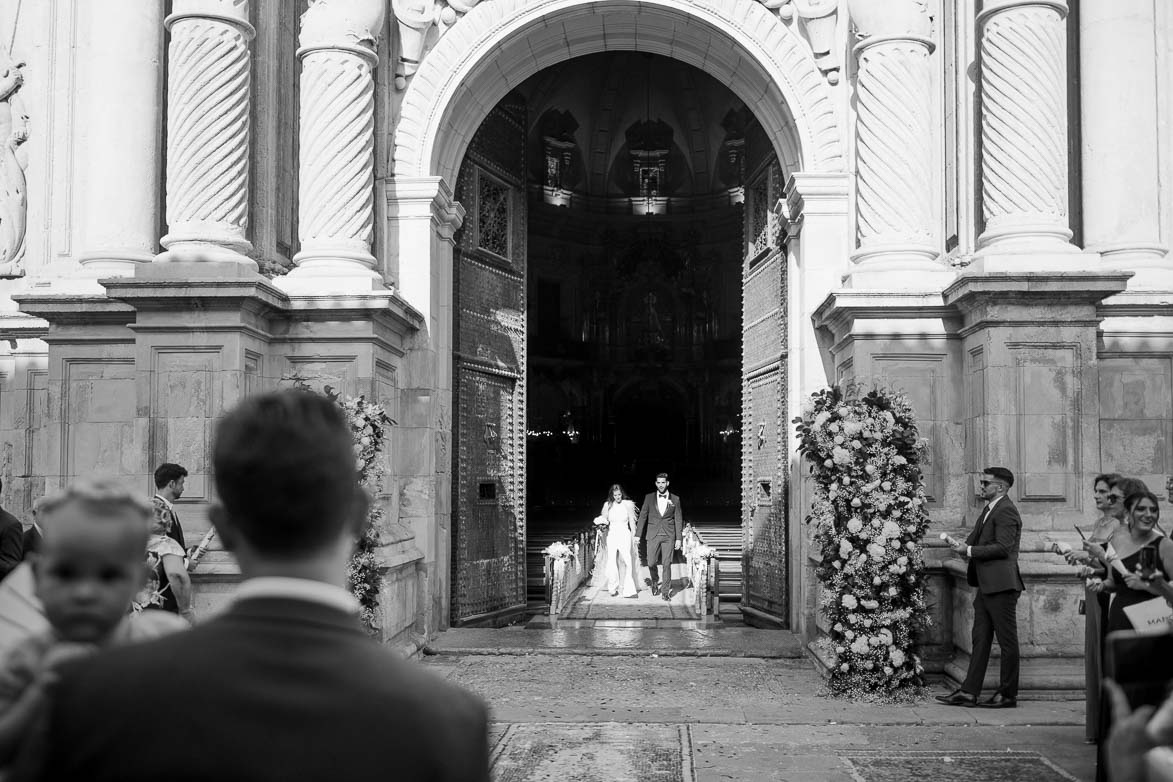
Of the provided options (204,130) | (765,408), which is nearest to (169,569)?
(204,130)

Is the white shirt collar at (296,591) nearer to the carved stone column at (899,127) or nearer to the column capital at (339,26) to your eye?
the carved stone column at (899,127)

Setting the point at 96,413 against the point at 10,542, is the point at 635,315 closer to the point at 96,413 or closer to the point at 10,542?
the point at 96,413

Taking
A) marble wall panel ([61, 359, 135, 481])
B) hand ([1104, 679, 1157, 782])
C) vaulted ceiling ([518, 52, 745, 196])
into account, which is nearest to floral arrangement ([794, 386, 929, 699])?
marble wall panel ([61, 359, 135, 481])

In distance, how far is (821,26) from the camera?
11.6 meters

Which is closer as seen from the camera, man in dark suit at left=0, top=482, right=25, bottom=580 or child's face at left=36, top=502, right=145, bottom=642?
child's face at left=36, top=502, right=145, bottom=642

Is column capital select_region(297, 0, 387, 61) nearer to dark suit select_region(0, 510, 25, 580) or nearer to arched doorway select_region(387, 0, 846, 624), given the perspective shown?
arched doorway select_region(387, 0, 846, 624)

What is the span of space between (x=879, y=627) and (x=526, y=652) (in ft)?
11.8

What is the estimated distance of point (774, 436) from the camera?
41.4ft

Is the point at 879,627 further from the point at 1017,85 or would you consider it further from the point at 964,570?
the point at 1017,85

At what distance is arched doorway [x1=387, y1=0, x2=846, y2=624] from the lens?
11.6 m

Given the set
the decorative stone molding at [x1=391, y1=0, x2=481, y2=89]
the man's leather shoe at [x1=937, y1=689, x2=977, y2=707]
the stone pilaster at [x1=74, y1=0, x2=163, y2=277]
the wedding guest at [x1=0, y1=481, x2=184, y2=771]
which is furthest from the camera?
the decorative stone molding at [x1=391, y1=0, x2=481, y2=89]

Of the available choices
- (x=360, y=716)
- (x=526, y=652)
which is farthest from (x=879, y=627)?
(x=360, y=716)

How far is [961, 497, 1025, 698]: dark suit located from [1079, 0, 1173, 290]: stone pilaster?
127 inches


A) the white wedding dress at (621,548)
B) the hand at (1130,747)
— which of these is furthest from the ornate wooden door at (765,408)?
the hand at (1130,747)
